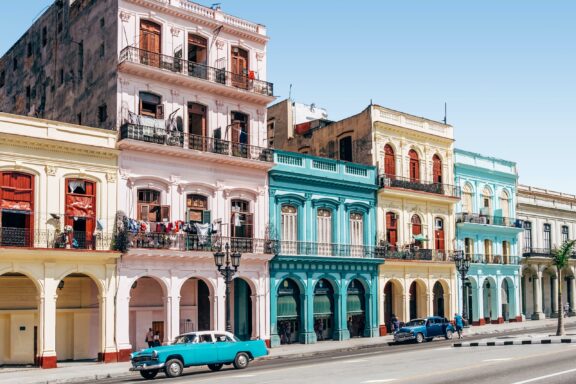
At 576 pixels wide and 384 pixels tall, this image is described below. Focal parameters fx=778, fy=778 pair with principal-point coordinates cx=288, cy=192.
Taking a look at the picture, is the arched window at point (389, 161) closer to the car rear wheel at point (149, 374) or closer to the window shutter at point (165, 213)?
the window shutter at point (165, 213)

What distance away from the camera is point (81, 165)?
106 ft

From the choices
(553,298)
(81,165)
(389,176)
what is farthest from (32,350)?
(553,298)

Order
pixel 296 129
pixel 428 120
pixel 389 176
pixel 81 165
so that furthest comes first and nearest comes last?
pixel 296 129, pixel 428 120, pixel 389 176, pixel 81 165

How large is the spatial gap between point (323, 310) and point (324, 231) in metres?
4.23

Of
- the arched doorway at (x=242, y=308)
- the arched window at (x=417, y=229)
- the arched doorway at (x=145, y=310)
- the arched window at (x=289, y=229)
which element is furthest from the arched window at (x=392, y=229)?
the arched doorway at (x=145, y=310)

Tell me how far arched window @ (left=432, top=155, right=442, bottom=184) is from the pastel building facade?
1042 centimetres

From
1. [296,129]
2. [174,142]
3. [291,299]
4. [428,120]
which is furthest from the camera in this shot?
[296,129]

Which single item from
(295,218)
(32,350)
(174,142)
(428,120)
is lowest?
(32,350)

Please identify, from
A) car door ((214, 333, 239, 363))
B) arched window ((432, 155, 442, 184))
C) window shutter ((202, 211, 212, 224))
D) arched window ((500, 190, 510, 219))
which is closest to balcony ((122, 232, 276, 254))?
window shutter ((202, 211, 212, 224))

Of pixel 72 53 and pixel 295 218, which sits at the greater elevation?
pixel 72 53

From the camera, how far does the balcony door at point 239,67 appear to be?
38.3 metres

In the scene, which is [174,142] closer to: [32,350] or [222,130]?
[222,130]

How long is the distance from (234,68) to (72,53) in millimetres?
8136

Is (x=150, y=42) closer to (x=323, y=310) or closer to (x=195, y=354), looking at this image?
(x=195, y=354)
